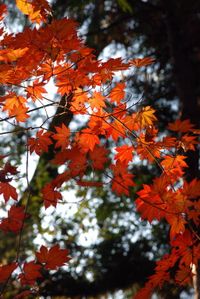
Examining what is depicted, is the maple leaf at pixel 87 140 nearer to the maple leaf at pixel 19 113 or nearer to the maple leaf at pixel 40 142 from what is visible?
the maple leaf at pixel 40 142

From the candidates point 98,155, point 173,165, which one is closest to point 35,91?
point 98,155

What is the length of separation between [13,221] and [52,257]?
0.33 meters

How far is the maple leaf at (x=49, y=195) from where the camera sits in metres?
2.40

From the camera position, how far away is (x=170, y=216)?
2.19 meters

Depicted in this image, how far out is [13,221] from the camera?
231 centimetres

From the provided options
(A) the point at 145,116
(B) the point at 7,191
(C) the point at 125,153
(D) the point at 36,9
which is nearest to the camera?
(B) the point at 7,191

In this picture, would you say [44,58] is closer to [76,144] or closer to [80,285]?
[76,144]

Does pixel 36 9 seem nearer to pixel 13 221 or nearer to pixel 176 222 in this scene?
pixel 13 221

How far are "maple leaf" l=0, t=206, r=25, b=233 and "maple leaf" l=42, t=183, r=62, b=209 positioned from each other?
160mm

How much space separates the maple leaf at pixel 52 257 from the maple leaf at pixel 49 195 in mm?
321

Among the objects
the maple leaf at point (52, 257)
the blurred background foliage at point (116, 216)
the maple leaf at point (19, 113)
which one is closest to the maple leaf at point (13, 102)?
the maple leaf at point (19, 113)

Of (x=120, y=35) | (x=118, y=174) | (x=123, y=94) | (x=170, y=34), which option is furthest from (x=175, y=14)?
(x=118, y=174)

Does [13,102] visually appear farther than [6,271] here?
Yes

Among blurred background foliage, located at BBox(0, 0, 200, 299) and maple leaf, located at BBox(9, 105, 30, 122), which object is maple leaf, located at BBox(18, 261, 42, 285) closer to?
maple leaf, located at BBox(9, 105, 30, 122)
